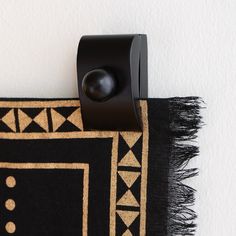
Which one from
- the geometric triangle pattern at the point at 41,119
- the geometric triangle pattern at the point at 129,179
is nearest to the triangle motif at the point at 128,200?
the geometric triangle pattern at the point at 129,179

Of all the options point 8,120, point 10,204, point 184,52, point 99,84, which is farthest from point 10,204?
point 184,52

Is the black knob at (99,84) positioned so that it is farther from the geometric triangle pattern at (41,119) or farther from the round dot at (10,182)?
the round dot at (10,182)

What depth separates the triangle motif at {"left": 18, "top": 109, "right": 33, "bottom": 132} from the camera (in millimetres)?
628

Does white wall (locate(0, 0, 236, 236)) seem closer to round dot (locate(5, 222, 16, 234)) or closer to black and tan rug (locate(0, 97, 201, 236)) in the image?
black and tan rug (locate(0, 97, 201, 236))

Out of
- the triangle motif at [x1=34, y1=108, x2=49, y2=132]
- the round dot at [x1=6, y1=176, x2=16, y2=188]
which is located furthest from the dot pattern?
the triangle motif at [x1=34, y1=108, x2=49, y2=132]

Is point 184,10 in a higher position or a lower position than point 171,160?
higher

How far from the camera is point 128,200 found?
0.59 m

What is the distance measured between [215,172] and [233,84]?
13 cm

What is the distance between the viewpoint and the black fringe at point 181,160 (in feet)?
1.89

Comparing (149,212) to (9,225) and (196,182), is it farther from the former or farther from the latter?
(9,225)

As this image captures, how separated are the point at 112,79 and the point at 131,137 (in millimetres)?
97

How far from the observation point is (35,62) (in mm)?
646

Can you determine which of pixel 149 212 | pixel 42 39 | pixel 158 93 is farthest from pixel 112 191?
pixel 42 39

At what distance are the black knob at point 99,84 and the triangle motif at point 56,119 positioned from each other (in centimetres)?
9
